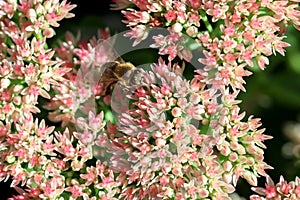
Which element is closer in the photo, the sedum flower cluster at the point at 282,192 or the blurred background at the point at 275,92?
the sedum flower cluster at the point at 282,192

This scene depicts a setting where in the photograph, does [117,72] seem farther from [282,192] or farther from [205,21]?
[282,192]

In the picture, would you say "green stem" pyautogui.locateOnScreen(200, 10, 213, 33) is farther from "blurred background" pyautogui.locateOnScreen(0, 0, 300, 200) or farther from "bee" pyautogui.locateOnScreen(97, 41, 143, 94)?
"blurred background" pyautogui.locateOnScreen(0, 0, 300, 200)

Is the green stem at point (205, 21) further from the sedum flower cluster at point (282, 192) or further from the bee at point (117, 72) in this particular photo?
the sedum flower cluster at point (282, 192)

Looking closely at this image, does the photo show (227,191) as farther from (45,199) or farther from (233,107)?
(45,199)

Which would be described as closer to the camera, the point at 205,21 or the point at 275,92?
Answer: the point at 205,21

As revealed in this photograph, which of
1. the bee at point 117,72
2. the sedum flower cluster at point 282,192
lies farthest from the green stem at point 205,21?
the sedum flower cluster at point 282,192

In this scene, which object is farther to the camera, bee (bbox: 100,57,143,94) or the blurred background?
the blurred background

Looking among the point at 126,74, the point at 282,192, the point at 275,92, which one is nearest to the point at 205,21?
the point at 126,74

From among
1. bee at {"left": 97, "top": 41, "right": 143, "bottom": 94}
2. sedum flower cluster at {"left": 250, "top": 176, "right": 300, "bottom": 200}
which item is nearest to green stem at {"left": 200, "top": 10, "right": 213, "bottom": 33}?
bee at {"left": 97, "top": 41, "right": 143, "bottom": 94}
